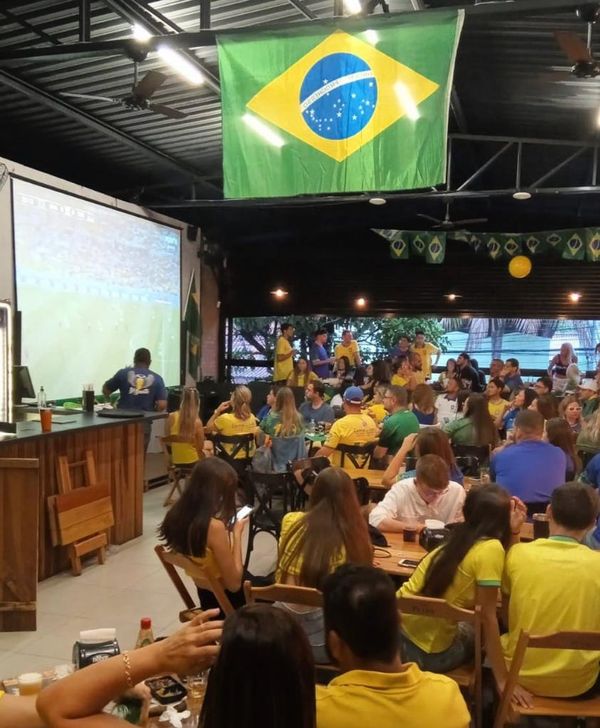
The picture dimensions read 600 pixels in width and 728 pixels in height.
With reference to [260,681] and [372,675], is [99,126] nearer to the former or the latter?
[372,675]

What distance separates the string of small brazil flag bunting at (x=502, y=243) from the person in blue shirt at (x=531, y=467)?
8296 mm

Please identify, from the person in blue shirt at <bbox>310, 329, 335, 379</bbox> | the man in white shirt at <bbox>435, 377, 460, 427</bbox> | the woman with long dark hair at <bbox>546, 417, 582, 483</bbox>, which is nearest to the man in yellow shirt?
the person in blue shirt at <bbox>310, 329, 335, 379</bbox>

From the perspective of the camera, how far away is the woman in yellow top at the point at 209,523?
11.5ft

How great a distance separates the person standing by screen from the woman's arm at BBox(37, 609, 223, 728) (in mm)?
6361

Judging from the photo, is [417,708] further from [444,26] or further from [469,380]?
[469,380]

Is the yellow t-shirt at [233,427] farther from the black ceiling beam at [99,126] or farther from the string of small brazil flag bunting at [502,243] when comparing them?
the string of small brazil flag bunting at [502,243]

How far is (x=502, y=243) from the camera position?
12.7 m

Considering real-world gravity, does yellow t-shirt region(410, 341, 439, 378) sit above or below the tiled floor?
above

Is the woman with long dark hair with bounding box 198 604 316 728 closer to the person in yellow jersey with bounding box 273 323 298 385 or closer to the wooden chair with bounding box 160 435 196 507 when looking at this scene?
the wooden chair with bounding box 160 435 196 507

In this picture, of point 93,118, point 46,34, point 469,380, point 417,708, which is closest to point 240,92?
point 46,34

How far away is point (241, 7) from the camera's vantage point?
20.3 ft

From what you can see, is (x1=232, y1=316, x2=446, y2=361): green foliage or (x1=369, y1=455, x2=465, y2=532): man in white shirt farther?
(x1=232, y1=316, x2=446, y2=361): green foliage

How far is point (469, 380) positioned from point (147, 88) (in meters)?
7.93

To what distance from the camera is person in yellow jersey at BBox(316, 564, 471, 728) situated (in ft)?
5.49
